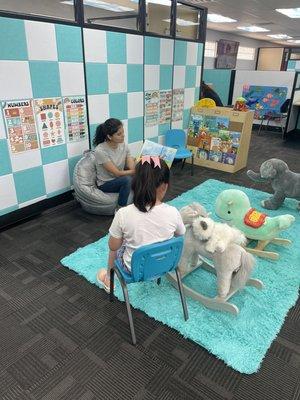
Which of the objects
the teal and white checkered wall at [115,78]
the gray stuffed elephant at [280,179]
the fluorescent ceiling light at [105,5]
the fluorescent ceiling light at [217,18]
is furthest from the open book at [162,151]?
the fluorescent ceiling light at [217,18]

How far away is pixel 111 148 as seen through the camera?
268 cm

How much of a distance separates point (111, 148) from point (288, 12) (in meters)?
7.41

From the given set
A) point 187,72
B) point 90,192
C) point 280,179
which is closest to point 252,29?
point 187,72

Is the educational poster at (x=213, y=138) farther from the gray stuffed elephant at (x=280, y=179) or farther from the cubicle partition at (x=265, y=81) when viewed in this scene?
the cubicle partition at (x=265, y=81)

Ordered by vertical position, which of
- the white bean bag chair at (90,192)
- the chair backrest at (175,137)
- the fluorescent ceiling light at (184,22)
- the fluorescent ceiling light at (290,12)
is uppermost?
the fluorescent ceiling light at (290,12)

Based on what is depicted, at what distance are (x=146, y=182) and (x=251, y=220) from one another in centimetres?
123

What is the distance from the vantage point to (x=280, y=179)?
116 inches

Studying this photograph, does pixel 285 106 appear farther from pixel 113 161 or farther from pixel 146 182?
pixel 146 182

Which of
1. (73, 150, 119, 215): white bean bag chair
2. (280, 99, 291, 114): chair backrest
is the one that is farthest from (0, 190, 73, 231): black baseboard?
(280, 99, 291, 114): chair backrest

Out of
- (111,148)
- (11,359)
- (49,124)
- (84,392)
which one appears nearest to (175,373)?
(84,392)

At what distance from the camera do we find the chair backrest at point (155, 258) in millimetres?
1312

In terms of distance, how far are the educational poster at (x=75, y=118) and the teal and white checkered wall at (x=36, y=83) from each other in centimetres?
6

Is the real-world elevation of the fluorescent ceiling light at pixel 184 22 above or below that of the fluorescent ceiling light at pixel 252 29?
below

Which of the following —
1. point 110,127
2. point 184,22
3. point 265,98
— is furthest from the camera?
point 265,98
